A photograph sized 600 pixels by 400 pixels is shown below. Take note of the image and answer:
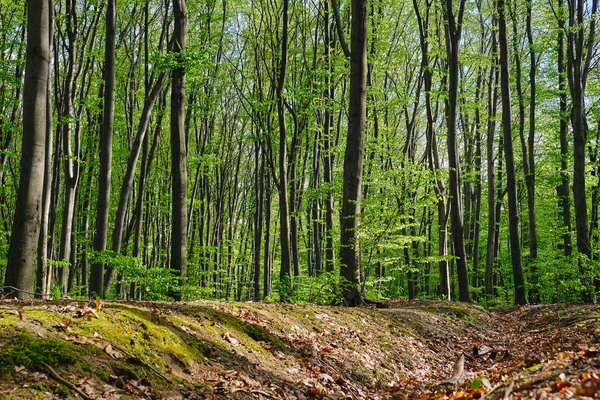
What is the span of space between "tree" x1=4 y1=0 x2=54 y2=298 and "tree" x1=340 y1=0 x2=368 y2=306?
5300 millimetres

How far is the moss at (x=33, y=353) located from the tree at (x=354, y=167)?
6.14 meters

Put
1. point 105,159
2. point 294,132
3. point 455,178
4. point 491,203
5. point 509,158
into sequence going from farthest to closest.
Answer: point 491,203 < point 294,132 < point 509,158 < point 455,178 < point 105,159

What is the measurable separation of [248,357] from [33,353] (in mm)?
2063

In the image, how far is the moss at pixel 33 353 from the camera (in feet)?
9.95

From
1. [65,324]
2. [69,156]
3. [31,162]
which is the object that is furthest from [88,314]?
[69,156]

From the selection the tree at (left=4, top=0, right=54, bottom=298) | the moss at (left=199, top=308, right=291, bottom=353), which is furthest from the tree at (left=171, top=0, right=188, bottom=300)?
the moss at (left=199, top=308, right=291, bottom=353)

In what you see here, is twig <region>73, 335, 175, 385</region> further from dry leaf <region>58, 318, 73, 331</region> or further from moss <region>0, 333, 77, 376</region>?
moss <region>0, 333, 77, 376</region>

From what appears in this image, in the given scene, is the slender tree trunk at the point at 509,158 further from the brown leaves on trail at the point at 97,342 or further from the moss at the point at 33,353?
the moss at the point at 33,353

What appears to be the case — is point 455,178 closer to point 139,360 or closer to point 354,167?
point 354,167

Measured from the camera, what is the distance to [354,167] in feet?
30.5

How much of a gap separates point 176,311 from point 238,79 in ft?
70.8

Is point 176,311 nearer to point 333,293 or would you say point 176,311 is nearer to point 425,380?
point 425,380

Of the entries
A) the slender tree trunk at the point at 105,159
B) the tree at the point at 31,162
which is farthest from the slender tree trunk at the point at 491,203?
the tree at the point at 31,162

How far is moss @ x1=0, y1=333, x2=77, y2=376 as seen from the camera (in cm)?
303
